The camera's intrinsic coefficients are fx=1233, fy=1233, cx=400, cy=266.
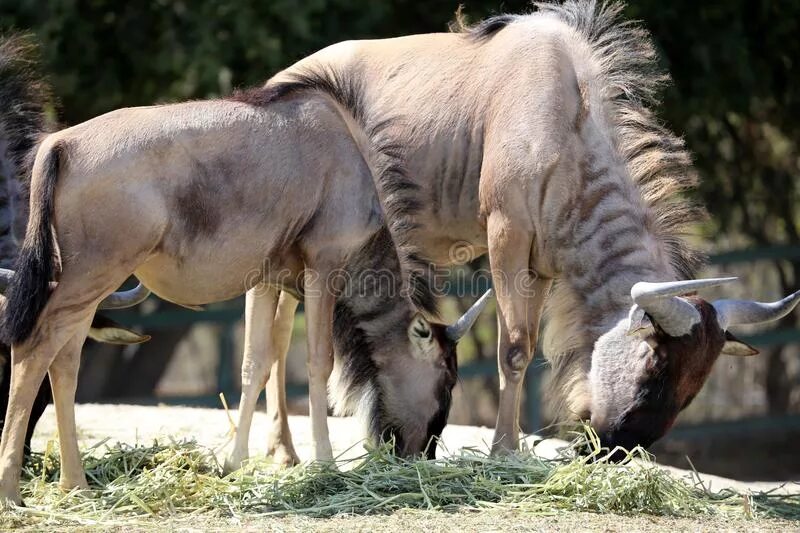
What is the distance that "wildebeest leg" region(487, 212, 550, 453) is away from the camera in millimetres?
7641

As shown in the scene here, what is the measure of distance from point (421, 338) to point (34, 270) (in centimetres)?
229

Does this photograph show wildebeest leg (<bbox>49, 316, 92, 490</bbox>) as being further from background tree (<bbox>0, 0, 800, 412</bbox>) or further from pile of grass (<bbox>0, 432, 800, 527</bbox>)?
background tree (<bbox>0, 0, 800, 412</bbox>)

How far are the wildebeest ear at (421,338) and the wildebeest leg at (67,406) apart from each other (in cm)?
190

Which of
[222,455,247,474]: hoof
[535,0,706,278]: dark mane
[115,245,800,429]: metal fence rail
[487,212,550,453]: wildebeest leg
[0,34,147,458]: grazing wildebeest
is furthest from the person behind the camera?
[115,245,800,429]: metal fence rail

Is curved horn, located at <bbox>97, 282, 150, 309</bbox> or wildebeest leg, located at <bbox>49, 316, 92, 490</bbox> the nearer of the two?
wildebeest leg, located at <bbox>49, 316, 92, 490</bbox>

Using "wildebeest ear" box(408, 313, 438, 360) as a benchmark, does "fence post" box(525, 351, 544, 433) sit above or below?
below

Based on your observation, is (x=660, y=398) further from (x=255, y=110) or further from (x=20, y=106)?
(x=20, y=106)

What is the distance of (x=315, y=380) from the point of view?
7102 mm

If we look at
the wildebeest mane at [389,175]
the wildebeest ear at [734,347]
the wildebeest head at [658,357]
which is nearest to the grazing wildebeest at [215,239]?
the wildebeest mane at [389,175]

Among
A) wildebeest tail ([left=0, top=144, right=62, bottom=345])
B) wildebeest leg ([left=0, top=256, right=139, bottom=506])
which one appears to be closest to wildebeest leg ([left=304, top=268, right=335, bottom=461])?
wildebeest leg ([left=0, top=256, right=139, bottom=506])

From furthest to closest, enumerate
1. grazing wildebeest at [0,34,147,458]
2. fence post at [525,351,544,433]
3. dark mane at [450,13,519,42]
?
1. fence post at [525,351,544,433]
2. dark mane at [450,13,519,42]
3. grazing wildebeest at [0,34,147,458]

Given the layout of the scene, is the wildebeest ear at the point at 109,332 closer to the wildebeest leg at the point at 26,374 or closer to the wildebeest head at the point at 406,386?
the wildebeest leg at the point at 26,374

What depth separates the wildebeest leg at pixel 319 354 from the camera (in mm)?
7027

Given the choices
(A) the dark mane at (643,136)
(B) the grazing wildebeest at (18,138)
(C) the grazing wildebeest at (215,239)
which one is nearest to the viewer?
(C) the grazing wildebeest at (215,239)
